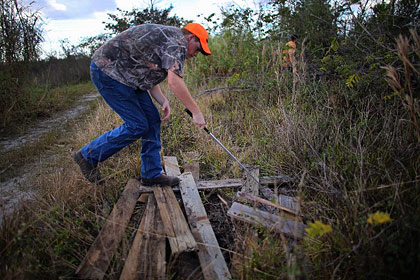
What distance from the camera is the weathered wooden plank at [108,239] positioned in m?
1.76

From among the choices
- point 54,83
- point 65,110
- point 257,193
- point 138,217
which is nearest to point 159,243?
point 138,217

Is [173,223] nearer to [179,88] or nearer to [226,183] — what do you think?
[226,183]

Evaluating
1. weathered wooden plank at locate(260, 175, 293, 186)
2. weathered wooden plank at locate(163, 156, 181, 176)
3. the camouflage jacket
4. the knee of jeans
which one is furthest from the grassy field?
the camouflage jacket

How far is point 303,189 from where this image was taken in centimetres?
253

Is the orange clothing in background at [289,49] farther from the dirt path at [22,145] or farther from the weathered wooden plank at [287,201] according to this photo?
the dirt path at [22,145]

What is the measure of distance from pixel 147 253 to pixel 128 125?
122 centimetres

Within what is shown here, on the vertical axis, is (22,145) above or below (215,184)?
above

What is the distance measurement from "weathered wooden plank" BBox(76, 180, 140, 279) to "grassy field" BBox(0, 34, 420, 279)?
97 millimetres

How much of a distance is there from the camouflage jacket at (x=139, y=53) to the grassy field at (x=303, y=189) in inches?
41.1

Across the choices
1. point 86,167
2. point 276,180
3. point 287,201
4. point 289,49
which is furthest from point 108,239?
point 289,49

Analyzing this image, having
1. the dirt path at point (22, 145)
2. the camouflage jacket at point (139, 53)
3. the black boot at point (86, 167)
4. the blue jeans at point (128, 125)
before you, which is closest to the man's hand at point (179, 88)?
the camouflage jacket at point (139, 53)

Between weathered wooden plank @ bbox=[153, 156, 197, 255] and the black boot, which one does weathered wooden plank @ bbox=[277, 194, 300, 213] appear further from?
the black boot

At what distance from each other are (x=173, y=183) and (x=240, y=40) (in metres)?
4.48

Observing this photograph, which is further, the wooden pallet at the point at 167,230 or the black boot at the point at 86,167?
the black boot at the point at 86,167
